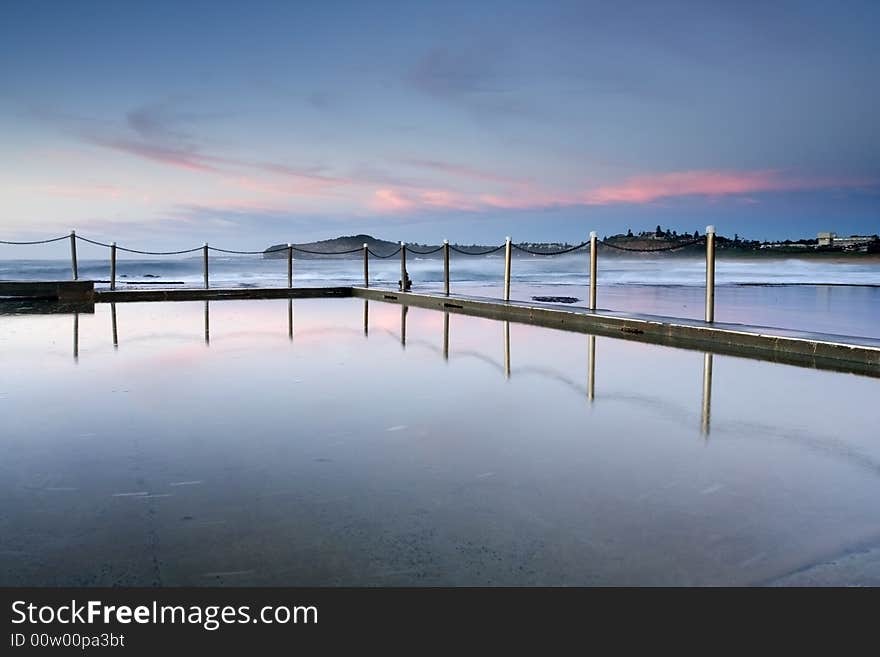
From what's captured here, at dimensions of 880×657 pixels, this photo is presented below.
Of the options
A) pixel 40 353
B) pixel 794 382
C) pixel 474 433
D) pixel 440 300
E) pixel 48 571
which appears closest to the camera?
pixel 48 571

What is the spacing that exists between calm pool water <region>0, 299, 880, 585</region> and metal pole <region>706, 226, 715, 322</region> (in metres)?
1.89

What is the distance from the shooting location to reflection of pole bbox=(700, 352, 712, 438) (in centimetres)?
330

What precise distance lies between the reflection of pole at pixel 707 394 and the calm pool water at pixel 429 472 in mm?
31

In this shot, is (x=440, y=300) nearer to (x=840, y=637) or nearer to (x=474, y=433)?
(x=474, y=433)

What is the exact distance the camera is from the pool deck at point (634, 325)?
5.42 m

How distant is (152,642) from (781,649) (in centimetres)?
125

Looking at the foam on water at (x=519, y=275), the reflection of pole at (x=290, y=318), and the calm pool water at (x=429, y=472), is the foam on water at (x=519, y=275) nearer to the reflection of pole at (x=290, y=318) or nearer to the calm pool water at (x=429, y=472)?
the reflection of pole at (x=290, y=318)

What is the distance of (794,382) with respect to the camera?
4504mm

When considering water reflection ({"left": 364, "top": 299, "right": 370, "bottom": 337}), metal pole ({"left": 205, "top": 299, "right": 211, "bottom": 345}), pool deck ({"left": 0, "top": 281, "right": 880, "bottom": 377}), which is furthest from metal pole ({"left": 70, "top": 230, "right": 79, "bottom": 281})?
water reflection ({"left": 364, "top": 299, "right": 370, "bottom": 337})

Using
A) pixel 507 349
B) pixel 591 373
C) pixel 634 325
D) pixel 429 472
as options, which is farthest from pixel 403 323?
pixel 429 472

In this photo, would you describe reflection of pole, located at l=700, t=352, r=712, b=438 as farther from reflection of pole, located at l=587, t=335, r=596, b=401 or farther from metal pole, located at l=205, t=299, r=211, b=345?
metal pole, located at l=205, t=299, r=211, b=345

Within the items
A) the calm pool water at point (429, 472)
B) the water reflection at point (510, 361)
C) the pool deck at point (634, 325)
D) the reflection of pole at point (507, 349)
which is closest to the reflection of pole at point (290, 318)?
the water reflection at point (510, 361)

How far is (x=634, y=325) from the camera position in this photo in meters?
7.17

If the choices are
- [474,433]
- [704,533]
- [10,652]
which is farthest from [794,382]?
[10,652]
